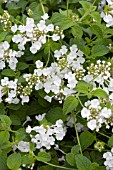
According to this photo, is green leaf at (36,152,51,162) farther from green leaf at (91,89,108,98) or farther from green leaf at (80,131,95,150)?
green leaf at (91,89,108,98)

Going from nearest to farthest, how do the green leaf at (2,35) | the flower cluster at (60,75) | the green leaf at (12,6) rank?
1. the flower cluster at (60,75)
2. the green leaf at (2,35)
3. the green leaf at (12,6)

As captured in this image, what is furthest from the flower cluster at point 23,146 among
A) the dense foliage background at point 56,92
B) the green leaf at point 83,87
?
the green leaf at point 83,87

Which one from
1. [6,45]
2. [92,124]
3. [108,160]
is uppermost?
[6,45]

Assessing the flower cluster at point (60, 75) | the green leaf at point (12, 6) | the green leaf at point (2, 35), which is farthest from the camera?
the green leaf at point (12, 6)

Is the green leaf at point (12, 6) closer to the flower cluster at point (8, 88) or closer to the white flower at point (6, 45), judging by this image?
the white flower at point (6, 45)

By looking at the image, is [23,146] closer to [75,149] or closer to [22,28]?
[75,149]

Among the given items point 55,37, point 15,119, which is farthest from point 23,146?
point 55,37

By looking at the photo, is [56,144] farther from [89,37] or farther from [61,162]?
[89,37]

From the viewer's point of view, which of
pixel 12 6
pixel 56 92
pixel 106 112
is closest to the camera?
pixel 106 112

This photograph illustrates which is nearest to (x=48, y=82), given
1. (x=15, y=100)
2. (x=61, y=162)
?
(x=15, y=100)
